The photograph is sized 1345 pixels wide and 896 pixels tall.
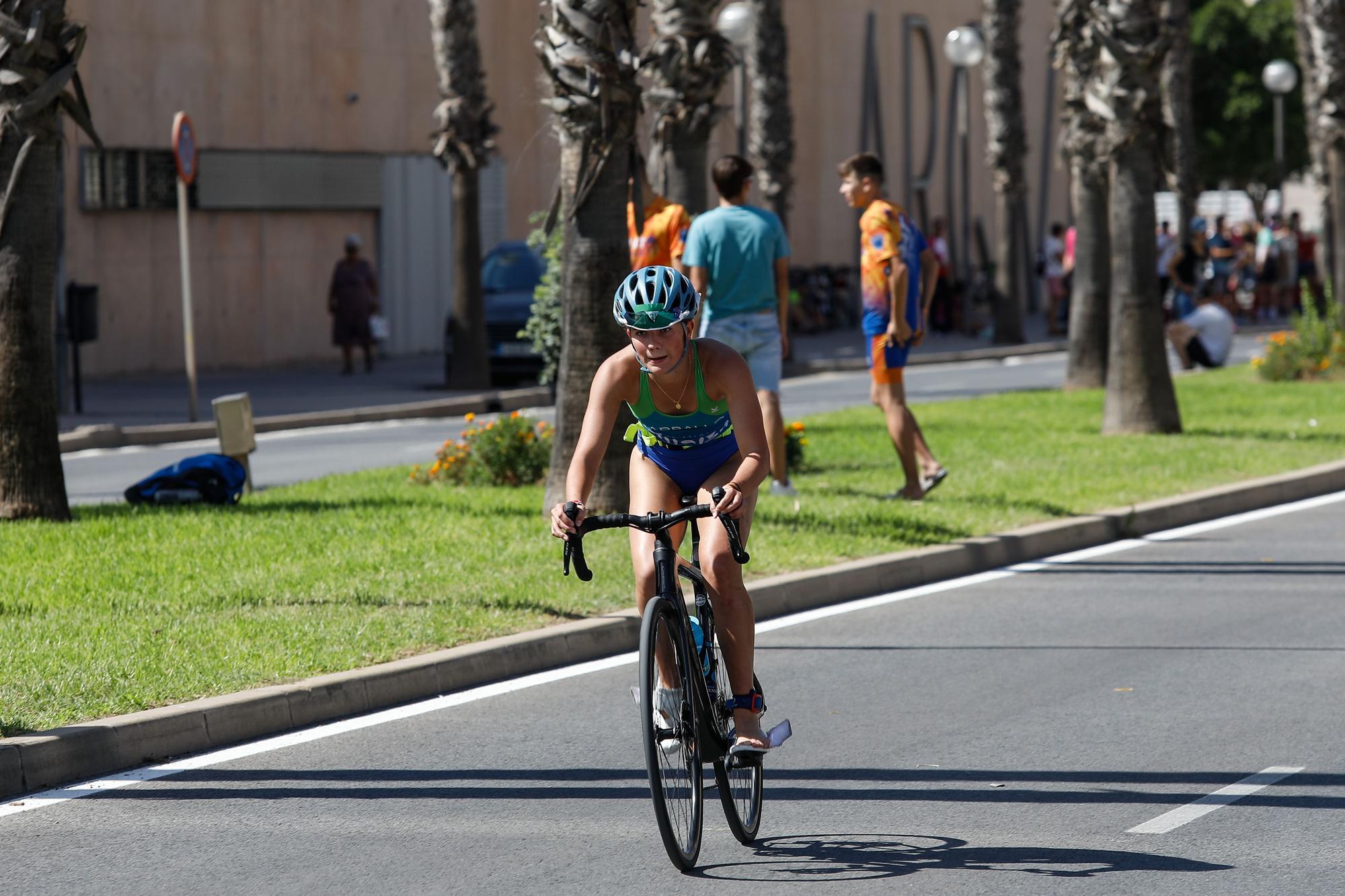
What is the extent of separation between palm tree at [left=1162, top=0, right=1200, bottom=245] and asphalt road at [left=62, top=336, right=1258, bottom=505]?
381 centimetres

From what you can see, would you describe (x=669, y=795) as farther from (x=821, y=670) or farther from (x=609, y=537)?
(x=609, y=537)

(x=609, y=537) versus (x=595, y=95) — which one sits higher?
(x=595, y=95)

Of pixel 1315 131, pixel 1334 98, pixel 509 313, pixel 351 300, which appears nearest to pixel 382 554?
pixel 509 313

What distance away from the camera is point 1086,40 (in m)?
19.8

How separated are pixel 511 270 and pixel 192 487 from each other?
13.9m

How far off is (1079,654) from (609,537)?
328 cm

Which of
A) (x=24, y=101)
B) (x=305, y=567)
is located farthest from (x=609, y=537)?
(x=24, y=101)

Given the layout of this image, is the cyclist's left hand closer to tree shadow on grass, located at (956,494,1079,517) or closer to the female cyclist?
the female cyclist

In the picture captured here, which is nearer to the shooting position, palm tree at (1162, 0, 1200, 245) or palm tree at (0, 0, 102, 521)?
palm tree at (0, 0, 102, 521)

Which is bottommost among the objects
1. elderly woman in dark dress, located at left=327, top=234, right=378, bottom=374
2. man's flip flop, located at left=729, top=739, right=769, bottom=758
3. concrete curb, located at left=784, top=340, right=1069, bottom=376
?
man's flip flop, located at left=729, top=739, right=769, bottom=758

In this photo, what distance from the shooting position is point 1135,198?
16.4 metres

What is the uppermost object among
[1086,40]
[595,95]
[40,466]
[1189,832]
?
[1086,40]

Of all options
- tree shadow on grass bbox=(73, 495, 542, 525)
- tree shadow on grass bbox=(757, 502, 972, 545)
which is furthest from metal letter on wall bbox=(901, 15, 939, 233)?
tree shadow on grass bbox=(757, 502, 972, 545)

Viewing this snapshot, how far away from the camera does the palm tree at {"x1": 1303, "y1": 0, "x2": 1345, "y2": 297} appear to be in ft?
78.1
